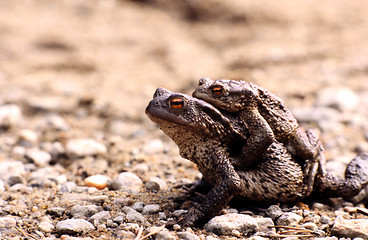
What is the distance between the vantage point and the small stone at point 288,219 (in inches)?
141

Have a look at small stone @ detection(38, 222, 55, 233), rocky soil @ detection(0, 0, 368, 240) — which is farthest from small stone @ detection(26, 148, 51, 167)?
small stone @ detection(38, 222, 55, 233)

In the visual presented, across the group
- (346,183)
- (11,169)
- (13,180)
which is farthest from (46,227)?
(346,183)

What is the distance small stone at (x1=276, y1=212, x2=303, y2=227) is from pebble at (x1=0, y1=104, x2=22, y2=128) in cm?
454

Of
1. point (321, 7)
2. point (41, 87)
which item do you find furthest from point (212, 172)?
point (321, 7)

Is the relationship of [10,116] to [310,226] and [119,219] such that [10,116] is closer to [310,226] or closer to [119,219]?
[119,219]

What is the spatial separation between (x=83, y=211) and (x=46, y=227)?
341mm

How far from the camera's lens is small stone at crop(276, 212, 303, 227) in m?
3.57

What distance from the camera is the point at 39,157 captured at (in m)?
5.38

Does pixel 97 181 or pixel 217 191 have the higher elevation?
pixel 97 181

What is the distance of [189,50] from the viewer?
10.2 m

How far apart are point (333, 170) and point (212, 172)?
1682 millimetres

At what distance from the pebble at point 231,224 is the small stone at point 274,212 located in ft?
1.02

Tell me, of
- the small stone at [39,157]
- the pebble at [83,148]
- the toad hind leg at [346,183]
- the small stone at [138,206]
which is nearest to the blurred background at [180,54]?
the pebble at [83,148]

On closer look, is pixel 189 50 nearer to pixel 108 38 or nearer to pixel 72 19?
pixel 108 38
